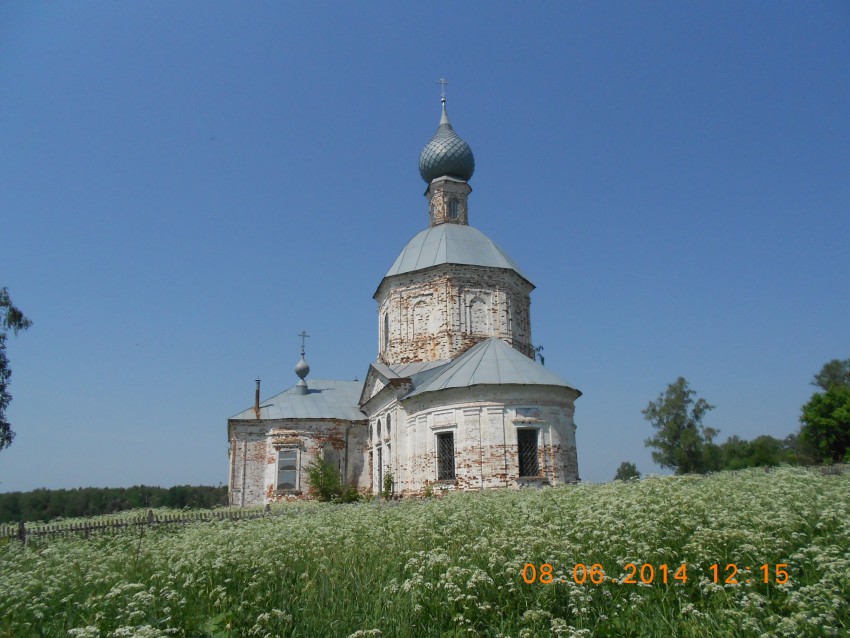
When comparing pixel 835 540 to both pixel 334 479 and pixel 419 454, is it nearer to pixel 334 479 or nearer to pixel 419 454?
pixel 419 454

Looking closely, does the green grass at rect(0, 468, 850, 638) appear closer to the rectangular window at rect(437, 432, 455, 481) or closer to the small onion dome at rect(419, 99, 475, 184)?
the rectangular window at rect(437, 432, 455, 481)

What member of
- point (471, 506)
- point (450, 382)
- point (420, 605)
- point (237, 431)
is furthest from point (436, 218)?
point (420, 605)

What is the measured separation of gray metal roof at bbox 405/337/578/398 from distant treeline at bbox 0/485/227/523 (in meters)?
32.0

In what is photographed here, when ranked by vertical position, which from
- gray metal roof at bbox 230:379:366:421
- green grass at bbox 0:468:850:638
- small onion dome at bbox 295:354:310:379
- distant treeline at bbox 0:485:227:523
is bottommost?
distant treeline at bbox 0:485:227:523

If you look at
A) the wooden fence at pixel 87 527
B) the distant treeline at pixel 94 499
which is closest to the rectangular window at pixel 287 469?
the wooden fence at pixel 87 527

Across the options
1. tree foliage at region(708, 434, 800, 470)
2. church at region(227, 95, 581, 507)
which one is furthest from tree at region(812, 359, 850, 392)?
church at region(227, 95, 581, 507)

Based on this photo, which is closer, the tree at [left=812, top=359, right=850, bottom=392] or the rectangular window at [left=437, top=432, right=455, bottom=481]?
the rectangular window at [left=437, top=432, right=455, bottom=481]

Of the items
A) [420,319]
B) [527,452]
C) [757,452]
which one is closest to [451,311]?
[420,319]

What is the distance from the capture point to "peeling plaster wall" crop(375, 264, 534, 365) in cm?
2534

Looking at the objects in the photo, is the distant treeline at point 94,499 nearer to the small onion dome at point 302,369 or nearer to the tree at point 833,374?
the small onion dome at point 302,369

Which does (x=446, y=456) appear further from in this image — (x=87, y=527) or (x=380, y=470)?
(x=87, y=527)

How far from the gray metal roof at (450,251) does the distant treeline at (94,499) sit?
28972mm

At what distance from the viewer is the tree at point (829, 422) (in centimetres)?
3916

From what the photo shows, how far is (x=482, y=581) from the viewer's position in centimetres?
545
